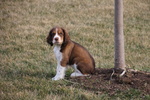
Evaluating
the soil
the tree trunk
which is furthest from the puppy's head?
the tree trunk

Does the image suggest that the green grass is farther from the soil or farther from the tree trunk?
the tree trunk

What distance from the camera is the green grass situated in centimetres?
622

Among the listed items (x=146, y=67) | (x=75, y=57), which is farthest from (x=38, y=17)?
(x=75, y=57)

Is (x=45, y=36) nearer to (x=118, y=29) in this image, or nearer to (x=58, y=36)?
(x=58, y=36)

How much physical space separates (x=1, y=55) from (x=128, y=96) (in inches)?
227

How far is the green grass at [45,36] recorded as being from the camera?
20.4 feet

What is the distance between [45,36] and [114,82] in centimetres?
743

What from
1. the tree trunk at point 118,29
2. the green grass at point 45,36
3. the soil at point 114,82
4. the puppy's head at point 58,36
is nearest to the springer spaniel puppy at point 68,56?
the puppy's head at point 58,36

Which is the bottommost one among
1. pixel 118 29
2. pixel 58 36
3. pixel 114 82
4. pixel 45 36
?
pixel 114 82

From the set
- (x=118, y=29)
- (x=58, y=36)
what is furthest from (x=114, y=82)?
(x=58, y=36)

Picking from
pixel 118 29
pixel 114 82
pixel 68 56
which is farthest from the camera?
pixel 68 56

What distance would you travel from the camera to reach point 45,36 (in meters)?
13.5

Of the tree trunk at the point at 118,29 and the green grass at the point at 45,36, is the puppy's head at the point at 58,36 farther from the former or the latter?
the tree trunk at the point at 118,29

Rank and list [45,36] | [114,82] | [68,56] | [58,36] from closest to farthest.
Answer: [114,82], [58,36], [68,56], [45,36]
